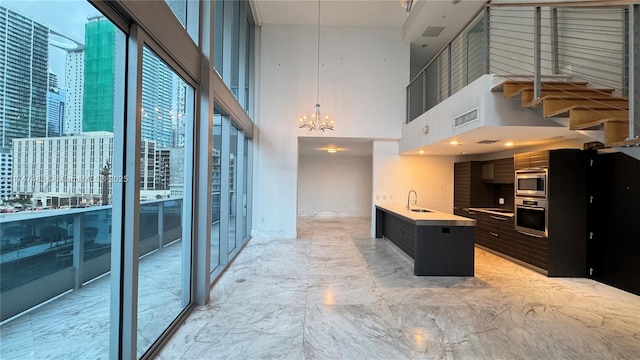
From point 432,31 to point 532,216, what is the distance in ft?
16.4

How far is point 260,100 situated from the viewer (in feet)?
24.3

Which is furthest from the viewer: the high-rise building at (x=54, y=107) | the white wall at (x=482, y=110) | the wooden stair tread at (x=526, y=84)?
the white wall at (x=482, y=110)

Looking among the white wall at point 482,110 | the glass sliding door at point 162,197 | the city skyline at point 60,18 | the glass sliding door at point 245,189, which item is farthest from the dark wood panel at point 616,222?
the glass sliding door at point 245,189

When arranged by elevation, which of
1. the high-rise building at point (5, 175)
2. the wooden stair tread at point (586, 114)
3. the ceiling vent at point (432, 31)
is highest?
the ceiling vent at point (432, 31)

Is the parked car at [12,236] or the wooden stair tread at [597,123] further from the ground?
the wooden stair tread at [597,123]

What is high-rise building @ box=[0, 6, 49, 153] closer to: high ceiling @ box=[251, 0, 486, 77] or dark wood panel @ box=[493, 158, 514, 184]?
high ceiling @ box=[251, 0, 486, 77]

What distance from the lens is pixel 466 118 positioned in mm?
4199

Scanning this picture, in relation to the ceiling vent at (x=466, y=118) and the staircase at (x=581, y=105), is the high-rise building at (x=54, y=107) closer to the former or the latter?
the staircase at (x=581, y=105)

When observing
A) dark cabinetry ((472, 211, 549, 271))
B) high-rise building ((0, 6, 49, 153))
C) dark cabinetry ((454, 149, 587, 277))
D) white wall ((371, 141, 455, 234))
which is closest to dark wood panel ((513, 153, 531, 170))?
dark cabinetry ((454, 149, 587, 277))

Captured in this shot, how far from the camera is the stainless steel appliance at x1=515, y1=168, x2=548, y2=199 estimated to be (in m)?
4.52

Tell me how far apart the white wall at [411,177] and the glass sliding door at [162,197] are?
534cm

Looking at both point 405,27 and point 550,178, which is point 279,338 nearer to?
point 550,178

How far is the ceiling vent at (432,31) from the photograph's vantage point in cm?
714

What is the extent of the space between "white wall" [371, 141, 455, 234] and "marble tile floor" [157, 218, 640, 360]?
116 inches
